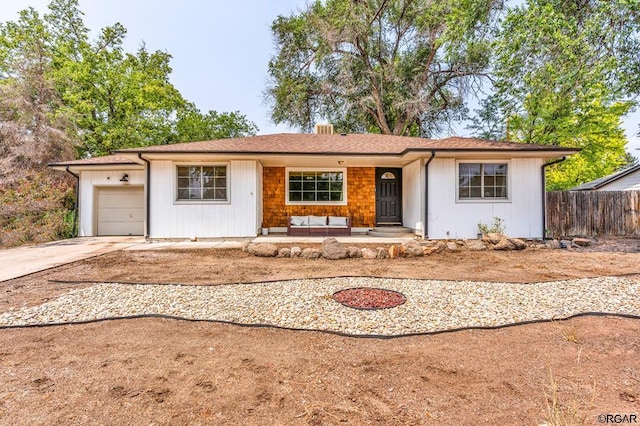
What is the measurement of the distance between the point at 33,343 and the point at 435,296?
4052 mm

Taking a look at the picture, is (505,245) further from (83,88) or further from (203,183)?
(83,88)

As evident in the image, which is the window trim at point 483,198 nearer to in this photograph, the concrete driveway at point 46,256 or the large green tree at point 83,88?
the concrete driveway at point 46,256

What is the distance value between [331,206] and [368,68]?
11.5m

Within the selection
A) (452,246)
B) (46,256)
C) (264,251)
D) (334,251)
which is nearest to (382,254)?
(334,251)

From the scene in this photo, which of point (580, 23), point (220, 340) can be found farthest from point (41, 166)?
point (580, 23)

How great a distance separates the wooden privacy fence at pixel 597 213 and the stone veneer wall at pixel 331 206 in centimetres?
618

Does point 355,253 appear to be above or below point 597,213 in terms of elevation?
below

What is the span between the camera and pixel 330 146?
31.3ft

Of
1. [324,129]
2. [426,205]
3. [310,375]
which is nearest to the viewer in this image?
[310,375]

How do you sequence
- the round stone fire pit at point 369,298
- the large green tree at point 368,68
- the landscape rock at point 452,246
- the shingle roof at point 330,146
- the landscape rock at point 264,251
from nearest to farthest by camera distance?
A: the round stone fire pit at point 369,298
the landscape rock at point 264,251
the landscape rock at point 452,246
the shingle roof at point 330,146
the large green tree at point 368,68

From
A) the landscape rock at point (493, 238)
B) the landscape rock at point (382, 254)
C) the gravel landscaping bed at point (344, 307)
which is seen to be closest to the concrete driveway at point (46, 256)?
the gravel landscaping bed at point (344, 307)

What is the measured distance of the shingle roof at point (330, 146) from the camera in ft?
26.7

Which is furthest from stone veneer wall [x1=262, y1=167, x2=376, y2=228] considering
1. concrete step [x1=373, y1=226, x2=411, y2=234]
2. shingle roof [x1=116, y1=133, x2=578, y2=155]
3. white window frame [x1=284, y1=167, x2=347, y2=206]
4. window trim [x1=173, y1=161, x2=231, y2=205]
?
window trim [x1=173, y1=161, x2=231, y2=205]

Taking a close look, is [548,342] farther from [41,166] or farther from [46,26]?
[46,26]
